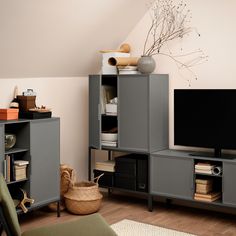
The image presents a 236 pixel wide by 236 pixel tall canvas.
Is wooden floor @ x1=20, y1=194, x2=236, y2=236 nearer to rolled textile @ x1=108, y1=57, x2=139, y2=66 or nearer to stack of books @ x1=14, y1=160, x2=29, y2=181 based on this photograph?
stack of books @ x1=14, y1=160, x2=29, y2=181

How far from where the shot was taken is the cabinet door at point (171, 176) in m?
4.50

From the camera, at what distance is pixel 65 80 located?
5207mm

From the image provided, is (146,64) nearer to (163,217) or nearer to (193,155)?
(193,155)

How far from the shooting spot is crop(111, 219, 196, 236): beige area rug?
410cm

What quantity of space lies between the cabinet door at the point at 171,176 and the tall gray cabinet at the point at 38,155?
0.98 m

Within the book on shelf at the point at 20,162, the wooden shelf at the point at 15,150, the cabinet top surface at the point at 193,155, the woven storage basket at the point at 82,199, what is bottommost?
the woven storage basket at the point at 82,199

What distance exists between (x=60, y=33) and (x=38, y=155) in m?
1.22

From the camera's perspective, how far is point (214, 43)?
4676 millimetres

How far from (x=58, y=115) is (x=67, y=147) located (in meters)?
0.40

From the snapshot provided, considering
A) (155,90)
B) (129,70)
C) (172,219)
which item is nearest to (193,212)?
Result: (172,219)

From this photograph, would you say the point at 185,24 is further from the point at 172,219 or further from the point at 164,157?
the point at 172,219

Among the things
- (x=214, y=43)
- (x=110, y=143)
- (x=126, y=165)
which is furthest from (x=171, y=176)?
(x=214, y=43)

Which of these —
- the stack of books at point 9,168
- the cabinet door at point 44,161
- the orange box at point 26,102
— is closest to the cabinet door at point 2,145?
the stack of books at point 9,168

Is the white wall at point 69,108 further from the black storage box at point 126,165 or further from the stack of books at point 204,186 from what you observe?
the stack of books at point 204,186
